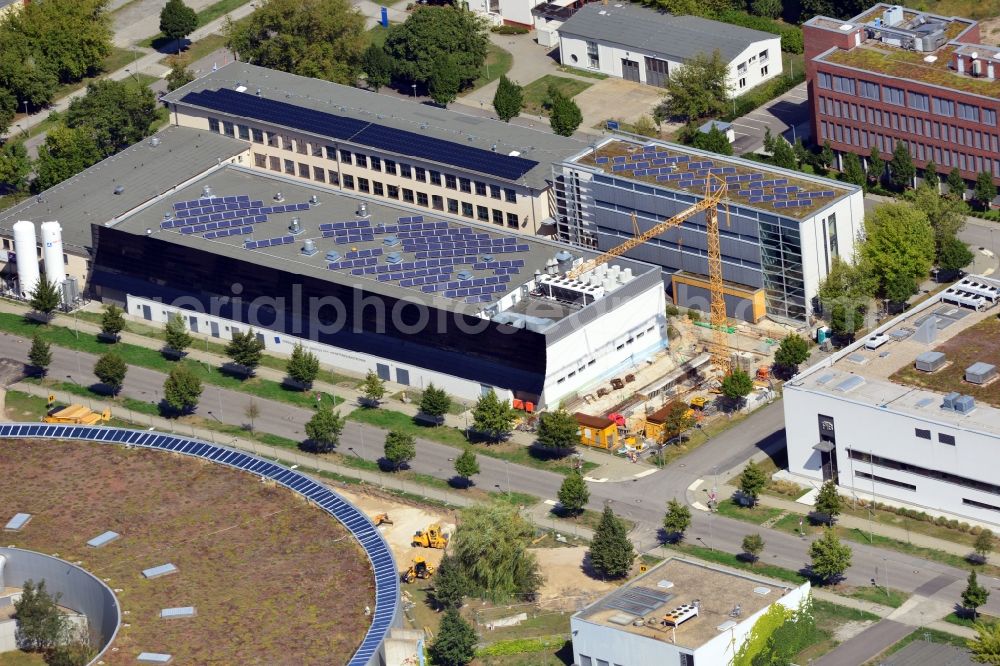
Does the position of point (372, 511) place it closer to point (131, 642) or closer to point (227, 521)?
point (227, 521)

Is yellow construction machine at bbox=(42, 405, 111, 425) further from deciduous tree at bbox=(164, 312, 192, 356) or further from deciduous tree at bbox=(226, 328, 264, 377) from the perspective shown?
deciduous tree at bbox=(226, 328, 264, 377)

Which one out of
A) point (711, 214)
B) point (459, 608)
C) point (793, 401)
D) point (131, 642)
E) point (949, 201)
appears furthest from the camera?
point (949, 201)

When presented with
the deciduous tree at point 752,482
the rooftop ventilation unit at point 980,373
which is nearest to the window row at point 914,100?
the rooftop ventilation unit at point 980,373

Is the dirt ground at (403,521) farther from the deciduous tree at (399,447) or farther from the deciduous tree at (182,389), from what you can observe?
the deciduous tree at (182,389)

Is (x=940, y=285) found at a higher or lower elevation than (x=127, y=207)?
lower

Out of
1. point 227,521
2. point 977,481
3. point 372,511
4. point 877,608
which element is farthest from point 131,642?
point 977,481
